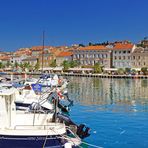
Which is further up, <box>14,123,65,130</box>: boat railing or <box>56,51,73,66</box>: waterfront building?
<box>56,51,73,66</box>: waterfront building

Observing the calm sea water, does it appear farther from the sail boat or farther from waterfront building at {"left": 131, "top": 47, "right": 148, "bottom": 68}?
waterfront building at {"left": 131, "top": 47, "right": 148, "bottom": 68}

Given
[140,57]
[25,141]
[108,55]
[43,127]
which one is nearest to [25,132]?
[25,141]

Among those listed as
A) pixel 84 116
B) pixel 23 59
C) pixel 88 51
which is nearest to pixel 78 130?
pixel 84 116

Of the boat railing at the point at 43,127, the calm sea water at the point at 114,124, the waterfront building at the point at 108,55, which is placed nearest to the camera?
the boat railing at the point at 43,127

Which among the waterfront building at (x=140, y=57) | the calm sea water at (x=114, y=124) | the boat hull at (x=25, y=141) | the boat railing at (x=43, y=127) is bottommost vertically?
the calm sea water at (x=114, y=124)

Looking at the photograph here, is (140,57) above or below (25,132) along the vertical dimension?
above

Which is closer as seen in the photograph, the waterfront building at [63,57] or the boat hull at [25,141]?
the boat hull at [25,141]

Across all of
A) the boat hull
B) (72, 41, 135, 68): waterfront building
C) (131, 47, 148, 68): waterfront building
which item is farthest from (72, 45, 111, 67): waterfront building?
the boat hull

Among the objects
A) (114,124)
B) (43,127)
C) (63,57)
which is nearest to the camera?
(43,127)

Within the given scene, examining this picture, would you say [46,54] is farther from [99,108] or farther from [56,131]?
[56,131]

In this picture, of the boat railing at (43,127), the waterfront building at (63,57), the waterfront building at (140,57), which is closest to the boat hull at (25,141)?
the boat railing at (43,127)

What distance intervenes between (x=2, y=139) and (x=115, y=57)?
136263 mm

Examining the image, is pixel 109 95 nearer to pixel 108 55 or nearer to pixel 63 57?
pixel 108 55

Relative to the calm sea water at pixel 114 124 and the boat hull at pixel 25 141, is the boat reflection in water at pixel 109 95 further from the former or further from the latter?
the boat hull at pixel 25 141
